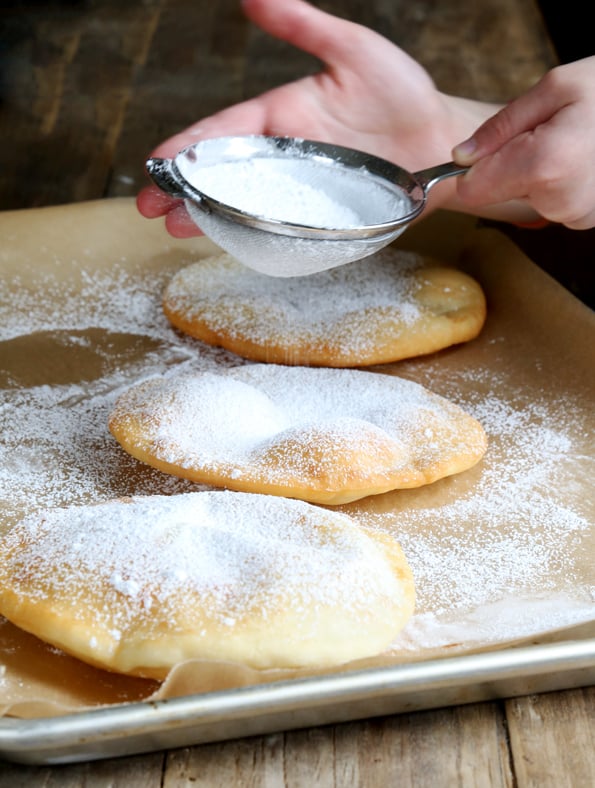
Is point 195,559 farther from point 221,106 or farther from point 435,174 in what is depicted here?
point 221,106

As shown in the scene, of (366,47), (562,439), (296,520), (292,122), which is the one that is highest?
(366,47)

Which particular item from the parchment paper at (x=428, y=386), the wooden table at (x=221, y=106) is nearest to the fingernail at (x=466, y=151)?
the parchment paper at (x=428, y=386)

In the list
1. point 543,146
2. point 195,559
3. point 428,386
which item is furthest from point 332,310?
point 195,559

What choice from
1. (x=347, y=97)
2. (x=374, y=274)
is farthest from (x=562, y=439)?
(x=347, y=97)

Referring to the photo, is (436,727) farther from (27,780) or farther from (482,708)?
(27,780)

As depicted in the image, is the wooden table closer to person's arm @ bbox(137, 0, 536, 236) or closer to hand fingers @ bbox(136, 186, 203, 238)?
person's arm @ bbox(137, 0, 536, 236)

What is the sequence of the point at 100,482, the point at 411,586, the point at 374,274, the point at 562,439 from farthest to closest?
the point at 374,274 → the point at 562,439 → the point at 100,482 → the point at 411,586
